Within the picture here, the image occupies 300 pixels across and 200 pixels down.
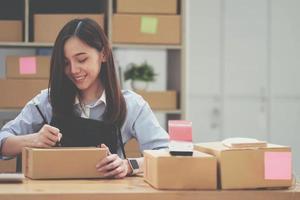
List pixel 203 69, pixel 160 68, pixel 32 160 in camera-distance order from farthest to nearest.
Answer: pixel 203 69, pixel 160 68, pixel 32 160

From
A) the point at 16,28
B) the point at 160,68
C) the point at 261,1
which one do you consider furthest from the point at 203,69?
the point at 16,28

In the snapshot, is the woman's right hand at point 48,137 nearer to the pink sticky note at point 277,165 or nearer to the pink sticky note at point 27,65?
the pink sticky note at point 277,165

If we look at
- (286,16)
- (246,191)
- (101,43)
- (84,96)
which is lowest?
(246,191)

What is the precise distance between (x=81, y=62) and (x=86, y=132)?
0.26 m

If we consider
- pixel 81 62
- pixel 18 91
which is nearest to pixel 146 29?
pixel 18 91

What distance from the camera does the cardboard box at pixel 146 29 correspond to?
11.2ft

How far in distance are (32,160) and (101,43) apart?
25.1 inches

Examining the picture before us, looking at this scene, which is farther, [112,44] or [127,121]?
[112,44]

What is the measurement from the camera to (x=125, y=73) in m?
3.51

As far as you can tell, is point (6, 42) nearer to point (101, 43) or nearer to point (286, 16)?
point (101, 43)

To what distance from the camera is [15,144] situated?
83.7 inches

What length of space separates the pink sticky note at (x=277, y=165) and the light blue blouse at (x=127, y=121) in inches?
26.6

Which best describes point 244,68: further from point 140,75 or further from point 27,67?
point 27,67

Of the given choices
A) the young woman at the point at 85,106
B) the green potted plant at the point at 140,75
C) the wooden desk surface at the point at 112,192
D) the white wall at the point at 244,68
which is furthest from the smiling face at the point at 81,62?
the white wall at the point at 244,68
